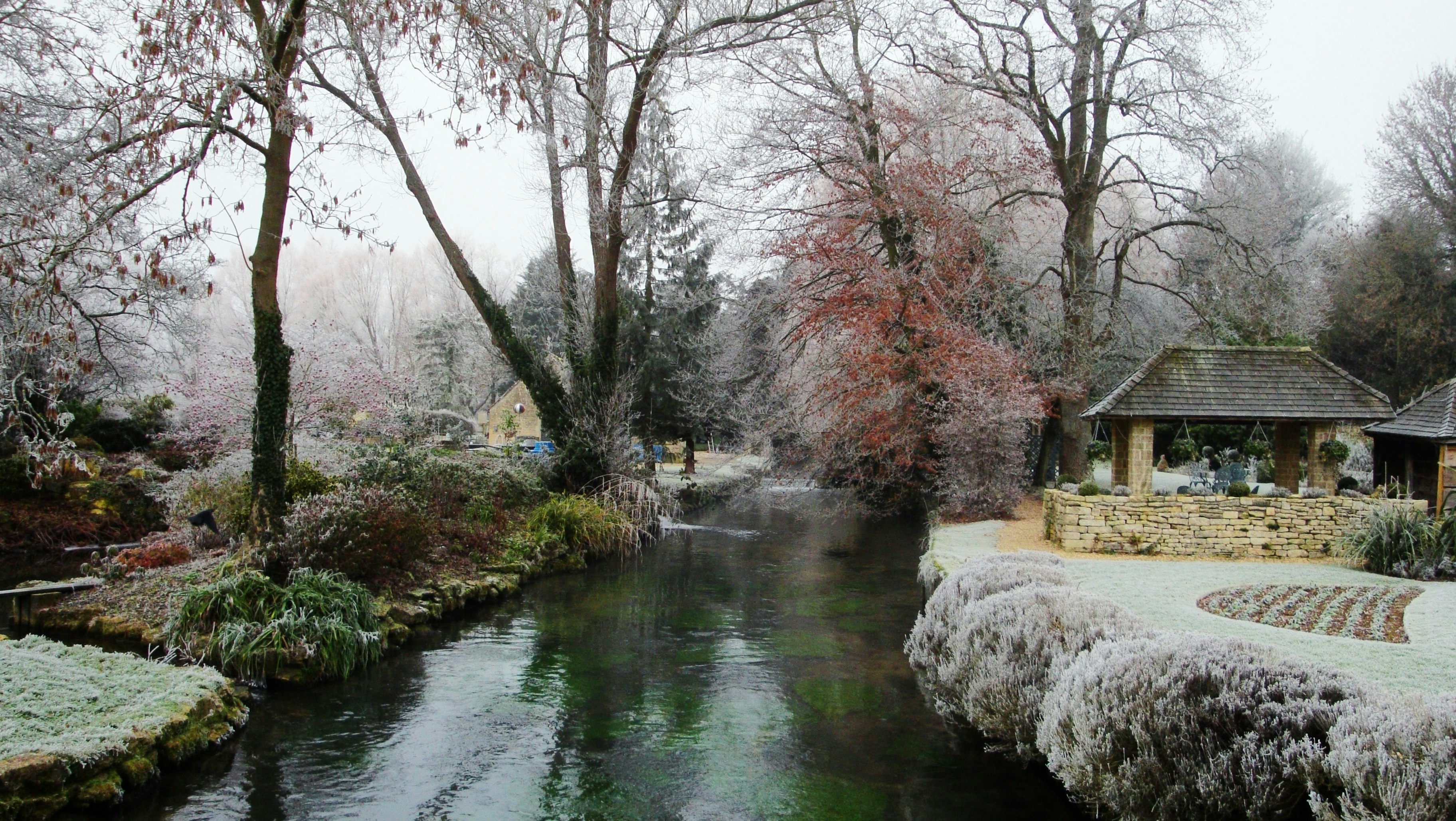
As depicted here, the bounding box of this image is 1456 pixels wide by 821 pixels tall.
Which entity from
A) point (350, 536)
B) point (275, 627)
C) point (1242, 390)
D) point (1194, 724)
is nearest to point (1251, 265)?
point (1242, 390)

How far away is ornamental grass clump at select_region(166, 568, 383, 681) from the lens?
8.12m

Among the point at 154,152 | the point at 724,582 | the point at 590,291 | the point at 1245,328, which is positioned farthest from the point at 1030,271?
the point at 154,152

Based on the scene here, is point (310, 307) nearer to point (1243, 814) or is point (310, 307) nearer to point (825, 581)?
point (825, 581)

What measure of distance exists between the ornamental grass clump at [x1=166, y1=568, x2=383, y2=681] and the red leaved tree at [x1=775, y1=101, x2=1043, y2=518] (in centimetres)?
1068

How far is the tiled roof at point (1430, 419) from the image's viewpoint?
12609mm

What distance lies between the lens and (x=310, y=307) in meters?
46.2

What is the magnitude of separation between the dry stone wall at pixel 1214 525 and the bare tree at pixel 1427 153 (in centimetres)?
1855

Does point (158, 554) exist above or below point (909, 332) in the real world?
below

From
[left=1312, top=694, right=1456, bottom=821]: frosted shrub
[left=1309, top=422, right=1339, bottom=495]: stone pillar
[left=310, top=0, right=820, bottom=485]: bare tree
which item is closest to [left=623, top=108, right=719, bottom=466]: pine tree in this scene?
[left=310, top=0, right=820, bottom=485]: bare tree

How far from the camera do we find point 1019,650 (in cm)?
701

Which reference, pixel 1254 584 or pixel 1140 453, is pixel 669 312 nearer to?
pixel 1140 453

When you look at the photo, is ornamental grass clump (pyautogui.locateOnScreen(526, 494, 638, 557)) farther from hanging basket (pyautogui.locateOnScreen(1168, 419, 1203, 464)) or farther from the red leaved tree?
hanging basket (pyautogui.locateOnScreen(1168, 419, 1203, 464))

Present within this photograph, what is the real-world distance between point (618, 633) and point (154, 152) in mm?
6761

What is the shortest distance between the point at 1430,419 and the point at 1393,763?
12009 mm
